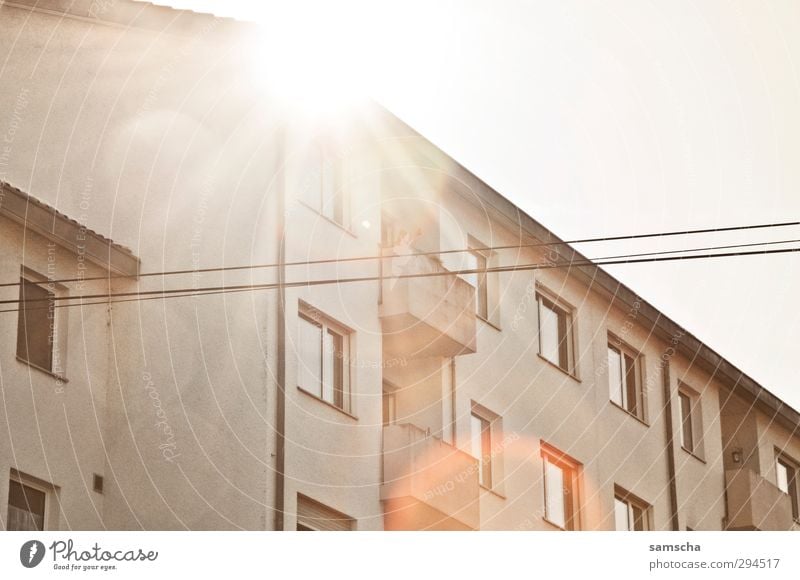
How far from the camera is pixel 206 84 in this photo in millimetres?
6727

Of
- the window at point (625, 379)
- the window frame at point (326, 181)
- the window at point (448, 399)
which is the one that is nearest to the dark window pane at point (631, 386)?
the window at point (625, 379)

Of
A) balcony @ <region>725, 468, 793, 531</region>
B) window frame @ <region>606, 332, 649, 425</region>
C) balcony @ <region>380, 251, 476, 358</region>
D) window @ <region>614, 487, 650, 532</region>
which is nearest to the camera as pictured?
balcony @ <region>380, 251, 476, 358</region>

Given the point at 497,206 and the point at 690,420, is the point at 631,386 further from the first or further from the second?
the point at 497,206

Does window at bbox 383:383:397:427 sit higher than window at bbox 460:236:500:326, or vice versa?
window at bbox 460:236:500:326

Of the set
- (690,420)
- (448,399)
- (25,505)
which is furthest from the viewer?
(690,420)

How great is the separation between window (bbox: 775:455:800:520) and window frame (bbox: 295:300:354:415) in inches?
127

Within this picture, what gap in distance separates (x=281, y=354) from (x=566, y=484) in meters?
1.61

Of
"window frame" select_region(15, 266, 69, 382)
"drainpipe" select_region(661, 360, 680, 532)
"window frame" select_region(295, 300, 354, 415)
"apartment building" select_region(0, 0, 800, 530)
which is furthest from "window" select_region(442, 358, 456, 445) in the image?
"window frame" select_region(15, 266, 69, 382)

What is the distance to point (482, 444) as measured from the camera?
7.41 metres

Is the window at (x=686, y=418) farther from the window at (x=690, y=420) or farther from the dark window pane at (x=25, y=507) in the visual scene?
the dark window pane at (x=25, y=507)

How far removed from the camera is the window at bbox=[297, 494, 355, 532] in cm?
645

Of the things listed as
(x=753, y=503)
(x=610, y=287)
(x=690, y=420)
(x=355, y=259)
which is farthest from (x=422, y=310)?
(x=753, y=503)

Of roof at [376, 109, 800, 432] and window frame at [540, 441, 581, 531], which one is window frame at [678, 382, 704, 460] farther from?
window frame at [540, 441, 581, 531]

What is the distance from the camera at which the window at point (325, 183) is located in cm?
678
